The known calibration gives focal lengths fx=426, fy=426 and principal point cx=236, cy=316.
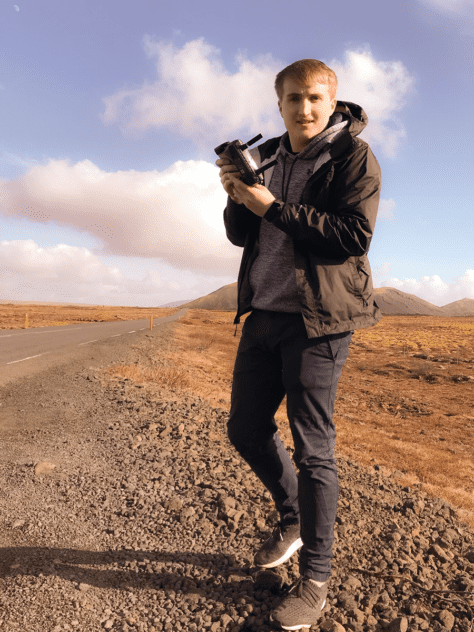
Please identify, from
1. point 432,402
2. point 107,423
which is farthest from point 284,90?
point 432,402

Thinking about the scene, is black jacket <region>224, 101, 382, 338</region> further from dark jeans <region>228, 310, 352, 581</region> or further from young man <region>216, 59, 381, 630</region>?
dark jeans <region>228, 310, 352, 581</region>

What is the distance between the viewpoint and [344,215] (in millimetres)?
1599

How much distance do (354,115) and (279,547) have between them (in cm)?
199

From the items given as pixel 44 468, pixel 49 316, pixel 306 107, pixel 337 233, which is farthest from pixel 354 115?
pixel 49 316

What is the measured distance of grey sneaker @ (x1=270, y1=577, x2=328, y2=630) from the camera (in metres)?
1.66

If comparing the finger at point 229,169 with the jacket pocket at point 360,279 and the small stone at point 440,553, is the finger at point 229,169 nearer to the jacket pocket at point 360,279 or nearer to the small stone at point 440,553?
the jacket pocket at point 360,279

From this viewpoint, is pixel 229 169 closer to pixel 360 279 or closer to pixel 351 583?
pixel 360 279

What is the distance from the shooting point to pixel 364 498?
9.68ft

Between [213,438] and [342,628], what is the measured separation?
2454 mm

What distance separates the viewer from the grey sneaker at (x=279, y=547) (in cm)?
204

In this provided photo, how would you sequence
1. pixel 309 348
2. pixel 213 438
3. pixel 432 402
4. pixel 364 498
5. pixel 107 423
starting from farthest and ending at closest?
1. pixel 432 402
2. pixel 107 423
3. pixel 213 438
4. pixel 364 498
5. pixel 309 348

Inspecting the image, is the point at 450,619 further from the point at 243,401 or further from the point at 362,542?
the point at 243,401

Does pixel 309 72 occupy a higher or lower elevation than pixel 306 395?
higher

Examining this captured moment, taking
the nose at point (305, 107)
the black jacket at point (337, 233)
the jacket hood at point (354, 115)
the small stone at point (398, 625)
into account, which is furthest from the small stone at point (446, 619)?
the nose at point (305, 107)
